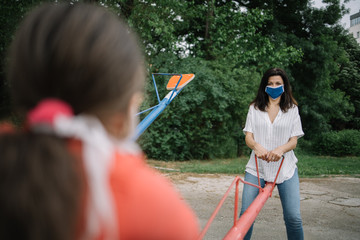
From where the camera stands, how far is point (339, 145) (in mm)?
13922

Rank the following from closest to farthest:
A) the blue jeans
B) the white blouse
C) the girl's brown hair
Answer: the girl's brown hair
the blue jeans
the white blouse

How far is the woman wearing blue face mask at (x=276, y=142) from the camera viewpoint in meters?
2.63

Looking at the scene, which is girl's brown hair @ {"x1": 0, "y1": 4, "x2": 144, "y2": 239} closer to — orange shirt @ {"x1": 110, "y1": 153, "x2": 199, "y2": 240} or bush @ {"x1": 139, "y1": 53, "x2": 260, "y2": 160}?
orange shirt @ {"x1": 110, "y1": 153, "x2": 199, "y2": 240}

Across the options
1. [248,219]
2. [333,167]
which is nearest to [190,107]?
[333,167]

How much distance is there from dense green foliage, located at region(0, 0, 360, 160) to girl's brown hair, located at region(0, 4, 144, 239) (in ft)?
25.7

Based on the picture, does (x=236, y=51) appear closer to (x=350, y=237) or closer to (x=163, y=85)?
(x=163, y=85)

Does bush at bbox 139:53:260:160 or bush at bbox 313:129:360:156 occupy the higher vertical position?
bush at bbox 139:53:260:160

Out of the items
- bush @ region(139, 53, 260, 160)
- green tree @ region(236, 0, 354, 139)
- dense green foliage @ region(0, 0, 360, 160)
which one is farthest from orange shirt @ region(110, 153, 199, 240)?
green tree @ region(236, 0, 354, 139)

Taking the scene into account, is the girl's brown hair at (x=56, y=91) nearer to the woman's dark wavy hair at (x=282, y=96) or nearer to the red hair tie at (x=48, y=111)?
the red hair tie at (x=48, y=111)

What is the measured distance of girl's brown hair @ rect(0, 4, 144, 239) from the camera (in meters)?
0.59

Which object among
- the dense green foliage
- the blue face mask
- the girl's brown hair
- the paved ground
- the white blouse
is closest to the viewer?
the girl's brown hair

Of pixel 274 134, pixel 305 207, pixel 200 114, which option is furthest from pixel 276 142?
pixel 200 114

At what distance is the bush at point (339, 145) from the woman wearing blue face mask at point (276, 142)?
12.4 meters

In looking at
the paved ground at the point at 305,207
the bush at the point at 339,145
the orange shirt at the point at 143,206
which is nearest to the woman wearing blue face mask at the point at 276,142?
the paved ground at the point at 305,207
